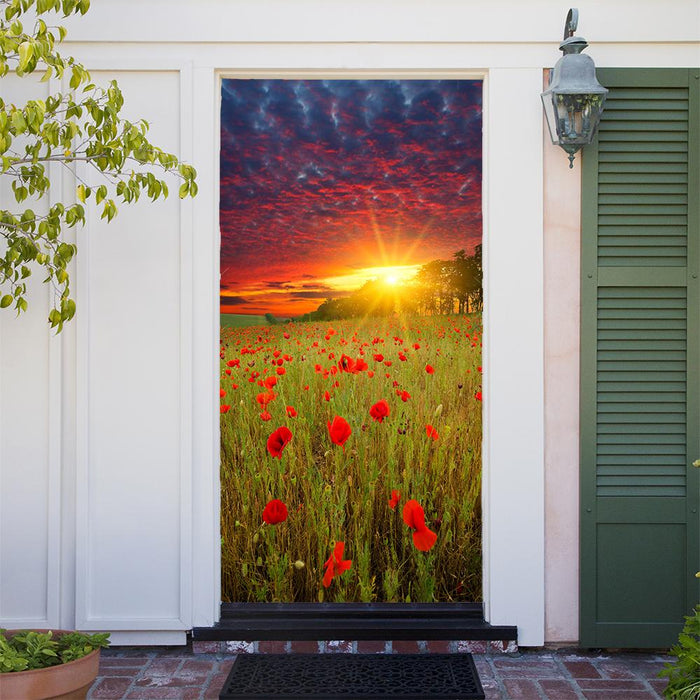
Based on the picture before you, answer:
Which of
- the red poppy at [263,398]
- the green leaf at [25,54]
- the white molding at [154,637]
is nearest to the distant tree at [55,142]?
the green leaf at [25,54]

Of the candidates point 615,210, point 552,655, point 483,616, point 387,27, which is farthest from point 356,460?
point 387,27

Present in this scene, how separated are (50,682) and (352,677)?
1.30 meters

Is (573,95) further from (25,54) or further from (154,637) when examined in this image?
(154,637)

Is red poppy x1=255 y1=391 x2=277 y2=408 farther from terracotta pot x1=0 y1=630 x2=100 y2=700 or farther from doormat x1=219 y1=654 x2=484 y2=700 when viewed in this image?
terracotta pot x1=0 y1=630 x2=100 y2=700

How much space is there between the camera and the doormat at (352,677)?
3.28 meters

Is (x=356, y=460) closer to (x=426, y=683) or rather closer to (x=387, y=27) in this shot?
(x=426, y=683)

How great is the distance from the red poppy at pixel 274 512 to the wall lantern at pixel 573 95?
87.8 inches

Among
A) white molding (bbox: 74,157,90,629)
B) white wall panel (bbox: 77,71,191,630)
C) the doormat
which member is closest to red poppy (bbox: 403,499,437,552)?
the doormat

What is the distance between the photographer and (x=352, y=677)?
11.3 ft

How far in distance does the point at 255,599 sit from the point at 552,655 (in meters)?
1.47

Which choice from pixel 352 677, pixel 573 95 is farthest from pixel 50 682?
pixel 573 95

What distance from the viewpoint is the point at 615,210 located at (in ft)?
12.2

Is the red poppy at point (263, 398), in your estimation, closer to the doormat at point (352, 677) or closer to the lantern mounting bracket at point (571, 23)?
the doormat at point (352, 677)

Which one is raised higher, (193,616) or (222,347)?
(222,347)
